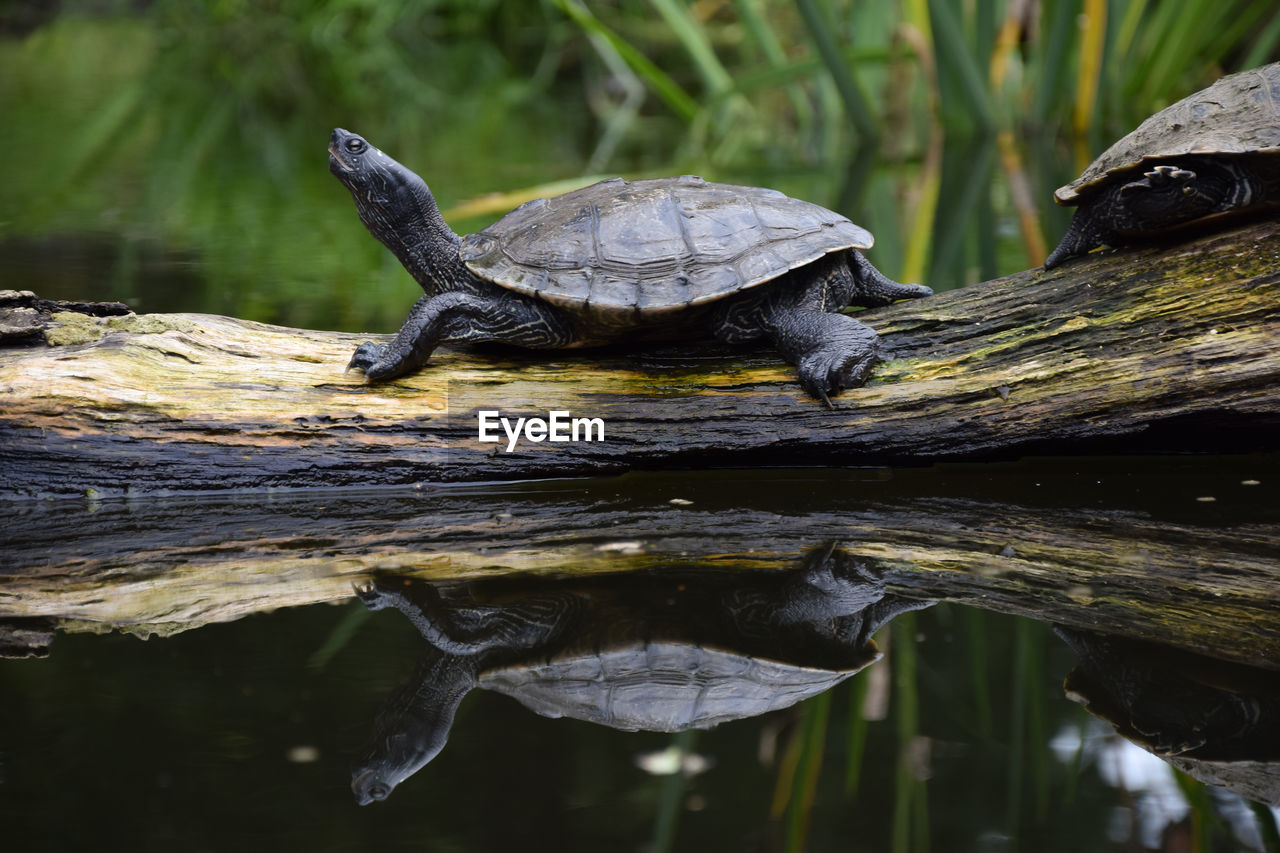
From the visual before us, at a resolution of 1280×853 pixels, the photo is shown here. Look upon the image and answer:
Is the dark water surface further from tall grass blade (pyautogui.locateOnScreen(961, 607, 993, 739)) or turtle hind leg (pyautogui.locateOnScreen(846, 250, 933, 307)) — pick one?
turtle hind leg (pyautogui.locateOnScreen(846, 250, 933, 307))

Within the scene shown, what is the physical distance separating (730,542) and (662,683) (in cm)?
70

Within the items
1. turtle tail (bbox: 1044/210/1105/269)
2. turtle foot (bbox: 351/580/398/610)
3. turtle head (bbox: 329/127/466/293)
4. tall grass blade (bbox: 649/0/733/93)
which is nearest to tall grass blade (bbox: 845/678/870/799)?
turtle foot (bbox: 351/580/398/610)

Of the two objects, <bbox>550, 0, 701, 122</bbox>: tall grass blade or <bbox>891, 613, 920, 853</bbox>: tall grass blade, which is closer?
<bbox>891, 613, 920, 853</bbox>: tall grass blade

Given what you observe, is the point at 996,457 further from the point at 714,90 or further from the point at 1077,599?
the point at 714,90

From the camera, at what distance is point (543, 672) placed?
2.13 metres

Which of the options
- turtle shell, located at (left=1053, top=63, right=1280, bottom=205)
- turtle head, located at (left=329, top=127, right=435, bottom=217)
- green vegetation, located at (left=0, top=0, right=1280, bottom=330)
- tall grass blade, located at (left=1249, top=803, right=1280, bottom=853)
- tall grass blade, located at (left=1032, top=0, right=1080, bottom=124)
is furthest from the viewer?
tall grass blade, located at (left=1032, top=0, right=1080, bottom=124)

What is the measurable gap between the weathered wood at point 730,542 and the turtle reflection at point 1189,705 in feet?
0.24

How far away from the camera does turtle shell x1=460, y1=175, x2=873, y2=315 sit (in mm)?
3094

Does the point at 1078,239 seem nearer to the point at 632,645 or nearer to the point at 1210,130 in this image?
the point at 1210,130

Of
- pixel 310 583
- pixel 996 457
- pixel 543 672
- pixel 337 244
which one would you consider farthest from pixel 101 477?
pixel 337 244

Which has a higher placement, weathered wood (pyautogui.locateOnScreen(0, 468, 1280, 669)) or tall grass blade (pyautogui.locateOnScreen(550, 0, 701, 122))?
tall grass blade (pyautogui.locateOnScreen(550, 0, 701, 122))

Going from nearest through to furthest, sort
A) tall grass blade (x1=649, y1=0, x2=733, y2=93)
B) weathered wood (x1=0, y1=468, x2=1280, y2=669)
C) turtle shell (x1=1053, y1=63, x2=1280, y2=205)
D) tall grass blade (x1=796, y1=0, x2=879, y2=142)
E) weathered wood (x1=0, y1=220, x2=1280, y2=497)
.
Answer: weathered wood (x1=0, y1=468, x2=1280, y2=669) → turtle shell (x1=1053, y1=63, x2=1280, y2=205) → weathered wood (x1=0, y1=220, x2=1280, y2=497) → tall grass blade (x1=796, y1=0, x2=879, y2=142) → tall grass blade (x1=649, y1=0, x2=733, y2=93)

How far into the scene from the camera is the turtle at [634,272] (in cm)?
310

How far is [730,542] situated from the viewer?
2.73 metres
